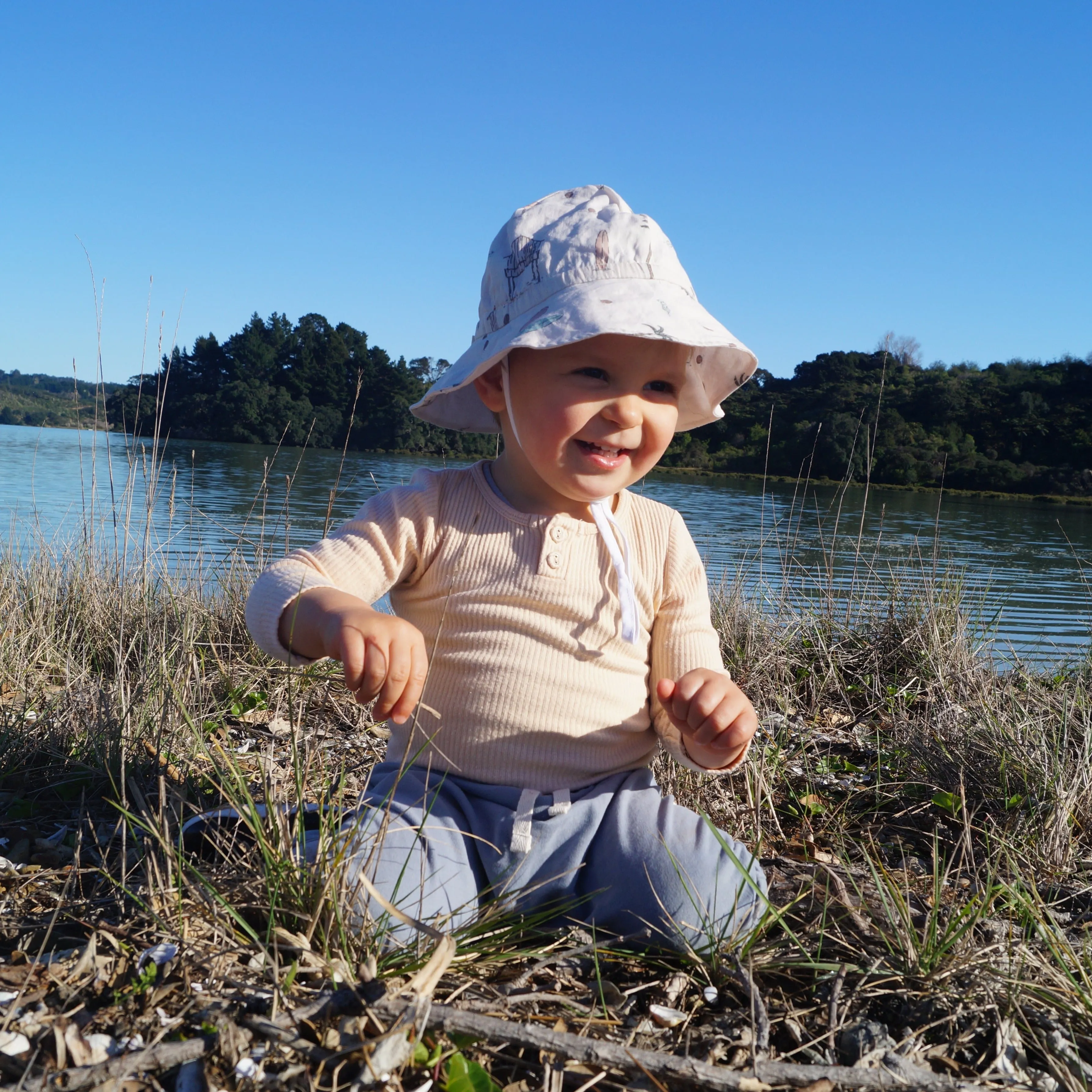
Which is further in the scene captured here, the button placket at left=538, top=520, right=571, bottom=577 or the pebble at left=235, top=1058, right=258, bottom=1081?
the button placket at left=538, top=520, right=571, bottom=577

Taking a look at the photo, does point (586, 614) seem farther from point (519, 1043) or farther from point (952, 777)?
point (952, 777)

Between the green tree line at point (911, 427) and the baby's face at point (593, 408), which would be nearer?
the baby's face at point (593, 408)

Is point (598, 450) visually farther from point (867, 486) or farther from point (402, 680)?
point (867, 486)

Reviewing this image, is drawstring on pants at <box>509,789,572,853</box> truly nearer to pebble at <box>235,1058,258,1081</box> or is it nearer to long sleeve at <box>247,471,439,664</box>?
long sleeve at <box>247,471,439,664</box>

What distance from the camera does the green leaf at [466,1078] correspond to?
1.09 m

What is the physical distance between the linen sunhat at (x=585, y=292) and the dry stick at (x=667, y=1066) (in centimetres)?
110

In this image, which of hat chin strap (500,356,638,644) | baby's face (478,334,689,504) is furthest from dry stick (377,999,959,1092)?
baby's face (478,334,689,504)

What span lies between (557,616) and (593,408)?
0.42 metres

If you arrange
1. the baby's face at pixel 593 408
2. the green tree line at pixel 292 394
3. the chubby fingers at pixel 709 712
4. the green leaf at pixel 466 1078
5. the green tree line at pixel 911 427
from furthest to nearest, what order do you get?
1. the green tree line at pixel 911 427
2. the green tree line at pixel 292 394
3. the baby's face at pixel 593 408
4. the chubby fingers at pixel 709 712
5. the green leaf at pixel 466 1078

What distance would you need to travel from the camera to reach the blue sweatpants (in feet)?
4.99

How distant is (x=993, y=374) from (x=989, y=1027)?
128 ft

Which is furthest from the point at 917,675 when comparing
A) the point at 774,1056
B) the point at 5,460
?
the point at 5,460

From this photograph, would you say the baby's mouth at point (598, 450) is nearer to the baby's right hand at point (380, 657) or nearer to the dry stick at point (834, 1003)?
the baby's right hand at point (380, 657)

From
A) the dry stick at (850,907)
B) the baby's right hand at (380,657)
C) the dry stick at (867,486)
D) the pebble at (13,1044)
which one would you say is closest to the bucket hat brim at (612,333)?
the baby's right hand at (380,657)
